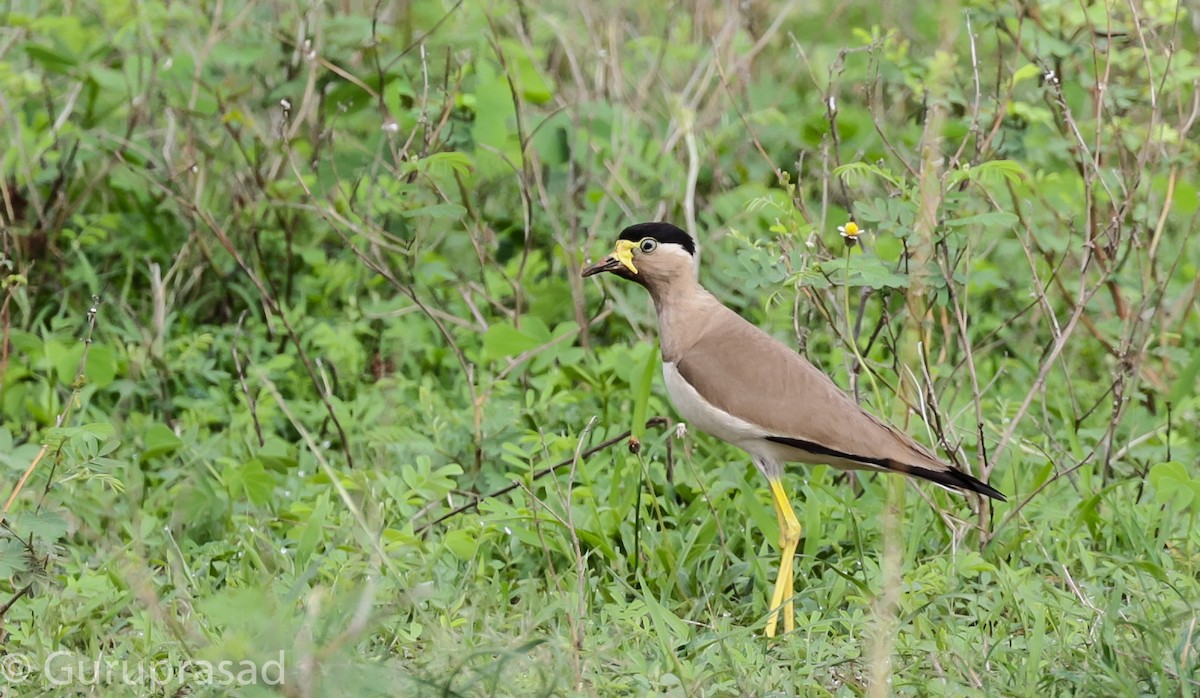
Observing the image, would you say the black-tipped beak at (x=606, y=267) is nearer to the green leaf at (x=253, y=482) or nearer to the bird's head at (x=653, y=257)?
the bird's head at (x=653, y=257)

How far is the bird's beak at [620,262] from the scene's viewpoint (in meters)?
4.35

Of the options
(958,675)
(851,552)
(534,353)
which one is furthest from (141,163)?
(958,675)

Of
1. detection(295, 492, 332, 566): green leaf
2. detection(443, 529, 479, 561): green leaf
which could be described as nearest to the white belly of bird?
detection(443, 529, 479, 561): green leaf

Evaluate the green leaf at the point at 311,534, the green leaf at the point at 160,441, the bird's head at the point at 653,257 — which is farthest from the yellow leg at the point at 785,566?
the green leaf at the point at 160,441

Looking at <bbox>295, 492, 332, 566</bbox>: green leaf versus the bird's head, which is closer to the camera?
<bbox>295, 492, 332, 566</bbox>: green leaf

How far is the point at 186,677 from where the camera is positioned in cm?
→ 342

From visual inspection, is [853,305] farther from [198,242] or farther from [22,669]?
[22,669]

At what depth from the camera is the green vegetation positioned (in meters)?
3.55

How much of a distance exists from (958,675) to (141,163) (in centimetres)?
403

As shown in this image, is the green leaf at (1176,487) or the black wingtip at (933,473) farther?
the green leaf at (1176,487)

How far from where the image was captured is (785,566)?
3.90 m

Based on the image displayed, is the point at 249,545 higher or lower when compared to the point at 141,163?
lower

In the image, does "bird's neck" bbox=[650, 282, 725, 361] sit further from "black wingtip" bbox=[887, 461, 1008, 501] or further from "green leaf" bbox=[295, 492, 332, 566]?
"green leaf" bbox=[295, 492, 332, 566]

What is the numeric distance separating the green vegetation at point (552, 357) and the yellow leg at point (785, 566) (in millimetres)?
93
